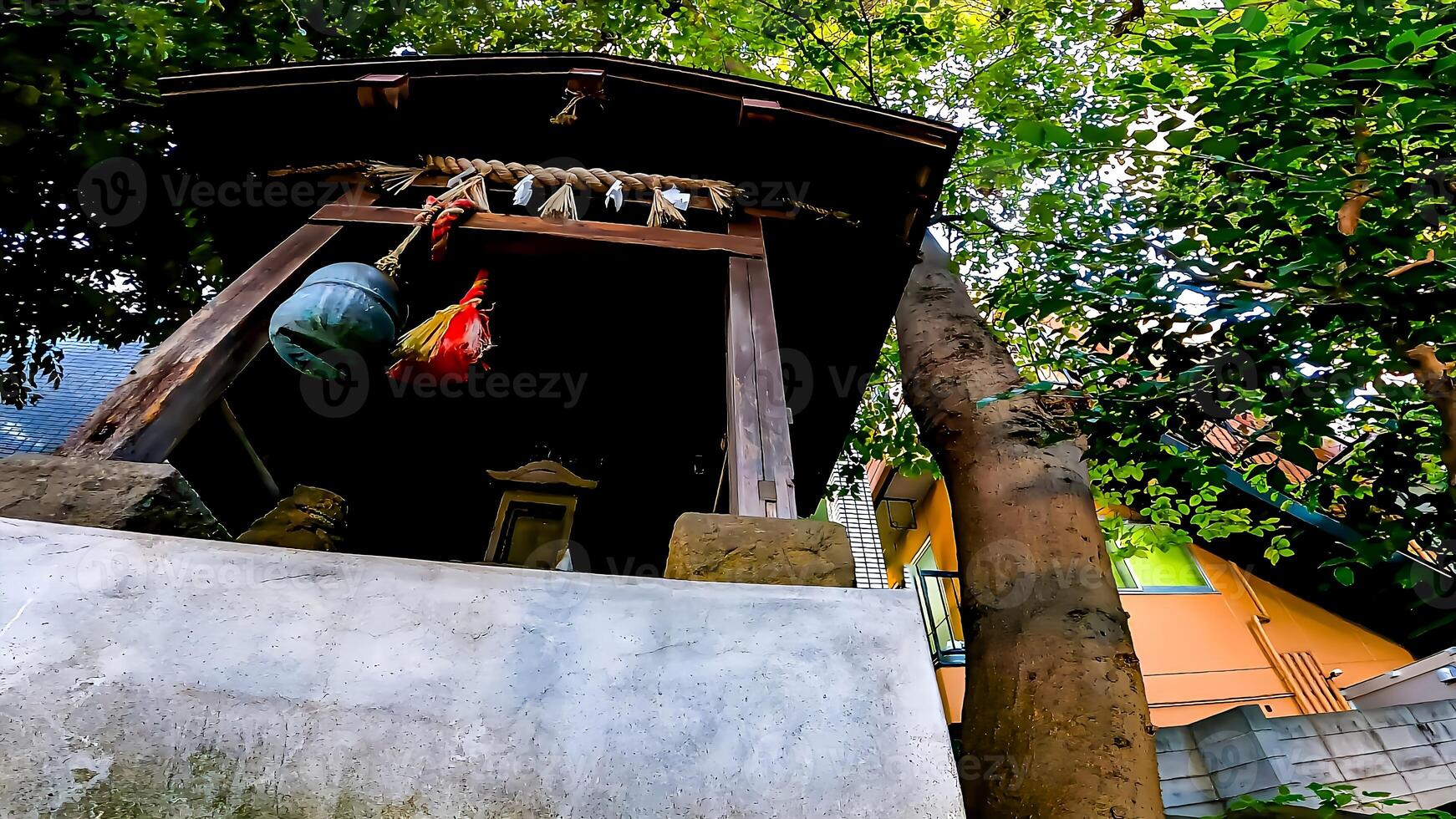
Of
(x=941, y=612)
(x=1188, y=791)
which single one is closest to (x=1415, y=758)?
(x=1188, y=791)

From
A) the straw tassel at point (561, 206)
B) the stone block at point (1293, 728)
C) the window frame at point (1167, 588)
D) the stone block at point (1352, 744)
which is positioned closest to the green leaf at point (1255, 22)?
the straw tassel at point (561, 206)

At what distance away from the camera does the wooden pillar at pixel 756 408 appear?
7.59 feet

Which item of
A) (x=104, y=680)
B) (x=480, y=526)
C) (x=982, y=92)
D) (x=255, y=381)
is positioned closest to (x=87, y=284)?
(x=255, y=381)

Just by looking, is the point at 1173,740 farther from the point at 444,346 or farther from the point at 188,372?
the point at 188,372

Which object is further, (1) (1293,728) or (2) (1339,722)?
(2) (1339,722)

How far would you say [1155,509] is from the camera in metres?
5.83

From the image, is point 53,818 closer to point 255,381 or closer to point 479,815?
point 479,815

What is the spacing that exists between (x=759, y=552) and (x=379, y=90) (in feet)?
10.8

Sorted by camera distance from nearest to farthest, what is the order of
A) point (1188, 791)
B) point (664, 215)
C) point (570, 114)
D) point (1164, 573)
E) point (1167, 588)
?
point (664, 215)
point (570, 114)
point (1188, 791)
point (1167, 588)
point (1164, 573)

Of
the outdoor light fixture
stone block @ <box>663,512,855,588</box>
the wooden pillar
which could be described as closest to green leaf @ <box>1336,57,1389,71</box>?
the wooden pillar

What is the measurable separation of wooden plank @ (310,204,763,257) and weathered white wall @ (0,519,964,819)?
2.01m

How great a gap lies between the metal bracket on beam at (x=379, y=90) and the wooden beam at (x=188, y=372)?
99cm

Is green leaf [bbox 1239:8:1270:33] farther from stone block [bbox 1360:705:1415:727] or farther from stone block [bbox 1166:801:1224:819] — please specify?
stone block [bbox 1360:705:1415:727]

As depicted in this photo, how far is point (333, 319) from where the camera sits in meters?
2.81
